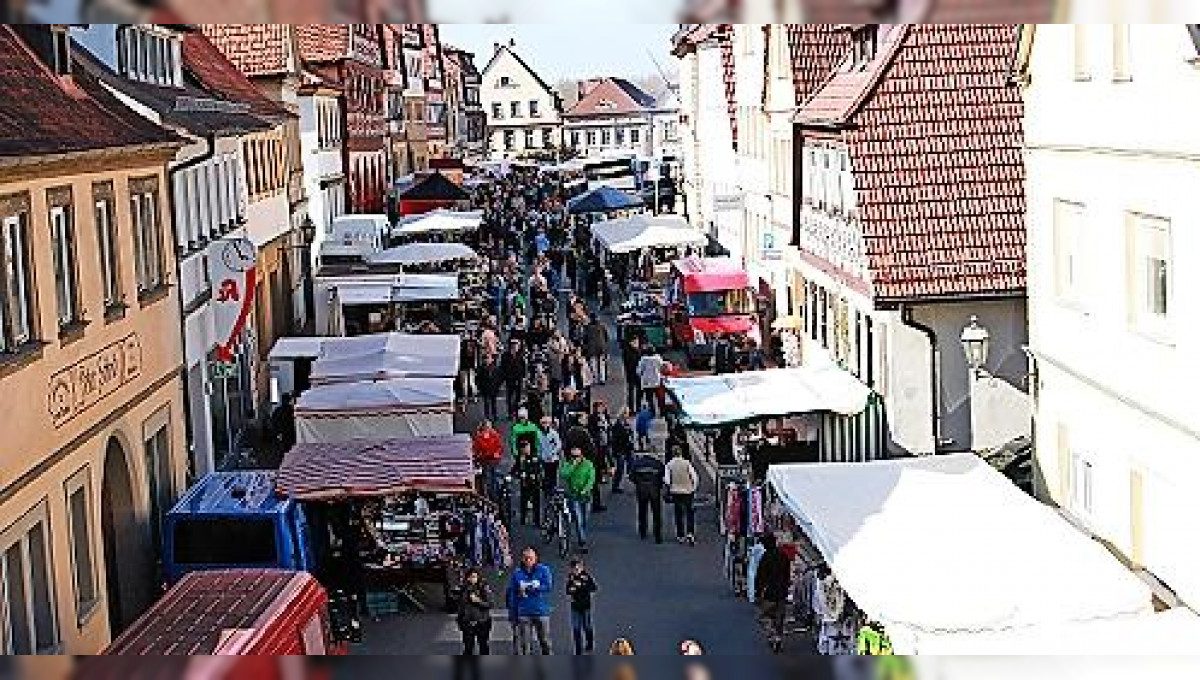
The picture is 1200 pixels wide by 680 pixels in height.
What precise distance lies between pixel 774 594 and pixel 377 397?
5423 mm

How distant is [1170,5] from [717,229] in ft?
138

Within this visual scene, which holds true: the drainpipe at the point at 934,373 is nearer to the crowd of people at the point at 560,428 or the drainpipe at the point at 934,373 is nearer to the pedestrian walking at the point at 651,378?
the crowd of people at the point at 560,428

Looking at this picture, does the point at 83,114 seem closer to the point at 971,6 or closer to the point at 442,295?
the point at 971,6

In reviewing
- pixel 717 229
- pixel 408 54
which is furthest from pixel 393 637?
pixel 408 54

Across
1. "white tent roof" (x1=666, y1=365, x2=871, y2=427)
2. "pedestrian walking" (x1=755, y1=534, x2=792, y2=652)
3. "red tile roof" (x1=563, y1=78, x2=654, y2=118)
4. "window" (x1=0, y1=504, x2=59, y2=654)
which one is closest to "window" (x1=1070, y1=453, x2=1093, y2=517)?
"pedestrian walking" (x1=755, y1=534, x2=792, y2=652)

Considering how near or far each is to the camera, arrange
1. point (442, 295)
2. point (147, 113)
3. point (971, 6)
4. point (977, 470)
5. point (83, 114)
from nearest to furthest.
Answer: point (971, 6) → point (977, 470) → point (83, 114) → point (147, 113) → point (442, 295)

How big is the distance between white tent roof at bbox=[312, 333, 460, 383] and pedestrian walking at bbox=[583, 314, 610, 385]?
19.7 feet

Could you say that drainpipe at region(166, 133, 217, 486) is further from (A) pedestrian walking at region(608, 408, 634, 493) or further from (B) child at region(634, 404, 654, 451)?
(B) child at region(634, 404, 654, 451)

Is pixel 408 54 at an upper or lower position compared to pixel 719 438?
upper

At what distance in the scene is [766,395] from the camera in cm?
2058

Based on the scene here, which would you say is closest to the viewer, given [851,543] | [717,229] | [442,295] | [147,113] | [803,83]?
[851,543]

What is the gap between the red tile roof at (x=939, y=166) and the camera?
21.1 metres

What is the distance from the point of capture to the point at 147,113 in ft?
64.5

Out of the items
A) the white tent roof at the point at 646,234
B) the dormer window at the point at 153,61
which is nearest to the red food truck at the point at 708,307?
the white tent roof at the point at 646,234
